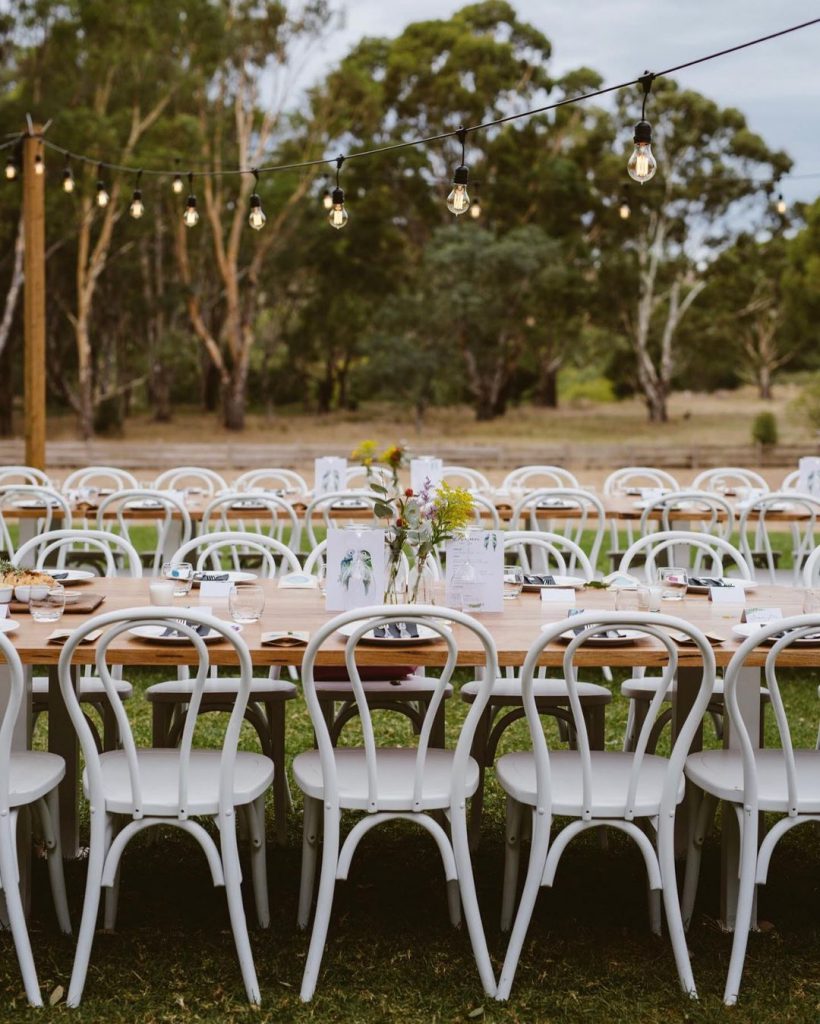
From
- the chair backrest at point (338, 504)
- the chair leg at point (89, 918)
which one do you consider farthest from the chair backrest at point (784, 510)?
the chair leg at point (89, 918)

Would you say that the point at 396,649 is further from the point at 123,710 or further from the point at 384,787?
the point at 123,710

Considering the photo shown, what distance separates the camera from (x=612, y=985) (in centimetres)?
286

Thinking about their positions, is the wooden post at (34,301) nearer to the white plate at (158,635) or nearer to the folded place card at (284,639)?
the white plate at (158,635)

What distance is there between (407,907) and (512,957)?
56 cm

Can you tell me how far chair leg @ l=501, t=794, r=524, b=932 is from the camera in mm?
3029

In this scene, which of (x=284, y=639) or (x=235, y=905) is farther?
(x=284, y=639)

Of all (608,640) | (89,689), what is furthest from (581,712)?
(89,689)

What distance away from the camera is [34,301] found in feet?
31.7

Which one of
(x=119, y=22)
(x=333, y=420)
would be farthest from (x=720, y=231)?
(x=119, y=22)

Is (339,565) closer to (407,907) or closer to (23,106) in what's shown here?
(407,907)

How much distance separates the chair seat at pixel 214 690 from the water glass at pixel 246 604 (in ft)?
1.35

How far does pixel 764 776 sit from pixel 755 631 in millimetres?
368

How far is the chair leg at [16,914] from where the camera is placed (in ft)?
8.98

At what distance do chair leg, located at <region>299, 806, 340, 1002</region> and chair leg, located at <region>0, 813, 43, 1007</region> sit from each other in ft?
A: 2.03
